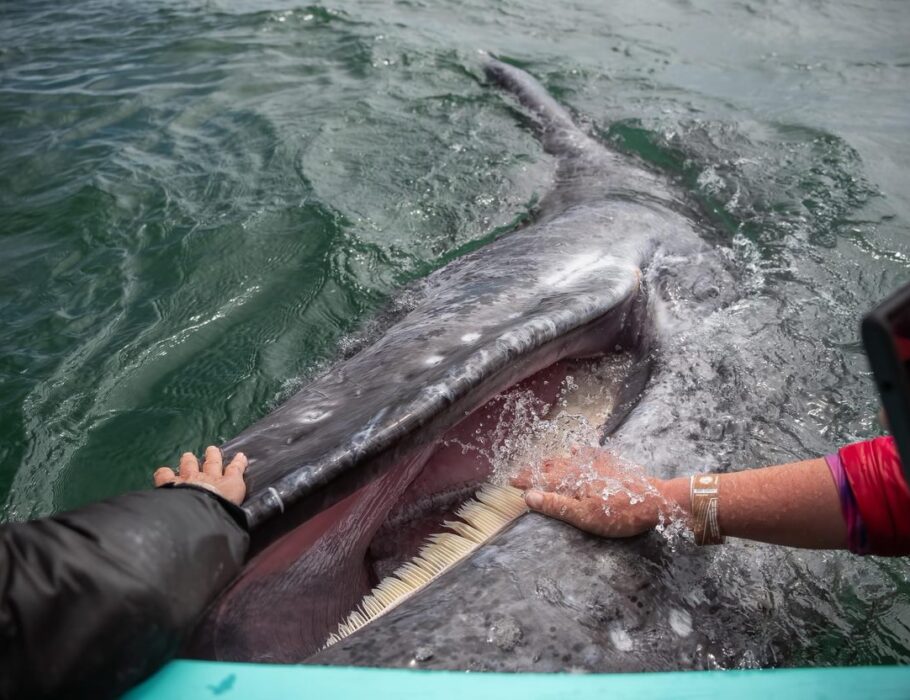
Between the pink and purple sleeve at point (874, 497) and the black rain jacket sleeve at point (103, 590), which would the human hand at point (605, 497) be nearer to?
the pink and purple sleeve at point (874, 497)

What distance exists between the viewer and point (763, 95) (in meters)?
6.93

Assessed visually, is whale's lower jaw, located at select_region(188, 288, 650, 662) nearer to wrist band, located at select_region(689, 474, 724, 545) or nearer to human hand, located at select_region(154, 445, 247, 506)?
human hand, located at select_region(154, 445, 247, 506)

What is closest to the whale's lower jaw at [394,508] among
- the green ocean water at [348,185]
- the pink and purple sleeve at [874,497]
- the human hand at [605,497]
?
the human hand at [605,497]

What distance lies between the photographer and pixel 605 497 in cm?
235

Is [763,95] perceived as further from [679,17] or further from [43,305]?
[43,305]

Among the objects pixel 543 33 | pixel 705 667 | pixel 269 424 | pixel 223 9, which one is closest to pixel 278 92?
pixel 223 9

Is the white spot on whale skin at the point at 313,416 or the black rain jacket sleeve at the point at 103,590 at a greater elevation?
the black rain jacket sleeve at the point at 103,590

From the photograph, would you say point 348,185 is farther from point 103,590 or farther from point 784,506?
point 103,590

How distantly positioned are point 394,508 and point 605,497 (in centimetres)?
78

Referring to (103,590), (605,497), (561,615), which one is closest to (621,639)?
(561,615)

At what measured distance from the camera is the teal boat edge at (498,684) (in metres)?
1.76

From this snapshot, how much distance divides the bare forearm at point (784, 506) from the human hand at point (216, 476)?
1255 millimetres

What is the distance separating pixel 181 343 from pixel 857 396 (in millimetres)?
3138

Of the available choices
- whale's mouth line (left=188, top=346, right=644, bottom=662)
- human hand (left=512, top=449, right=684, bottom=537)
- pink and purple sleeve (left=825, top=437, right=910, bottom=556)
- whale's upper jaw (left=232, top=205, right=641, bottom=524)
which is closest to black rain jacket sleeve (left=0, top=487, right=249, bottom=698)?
whale's upper jaw (left=232, top=205, right=641, bottom=524)
